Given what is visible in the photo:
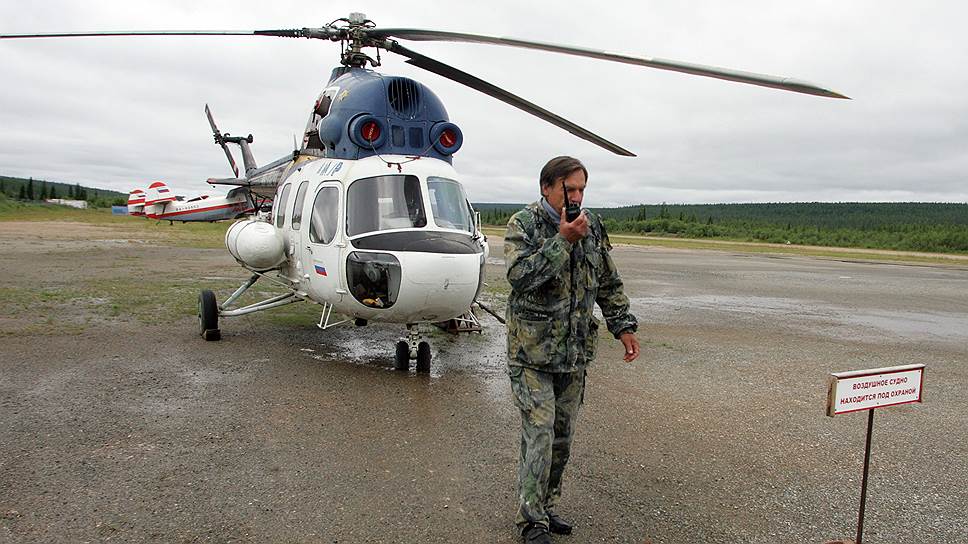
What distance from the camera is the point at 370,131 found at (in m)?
7.46

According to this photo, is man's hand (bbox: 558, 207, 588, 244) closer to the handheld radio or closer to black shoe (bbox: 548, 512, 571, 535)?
the handheld radio

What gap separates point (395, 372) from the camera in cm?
742

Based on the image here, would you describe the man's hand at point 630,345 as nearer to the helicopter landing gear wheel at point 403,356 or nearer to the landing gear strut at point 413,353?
the landing gear strut at point 413,353

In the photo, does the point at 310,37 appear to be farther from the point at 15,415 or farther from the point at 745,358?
the point at 745,358

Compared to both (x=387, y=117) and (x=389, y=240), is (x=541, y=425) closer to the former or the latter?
(x=389, y=240)

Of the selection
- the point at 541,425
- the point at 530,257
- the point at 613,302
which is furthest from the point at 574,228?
the point at 541,425

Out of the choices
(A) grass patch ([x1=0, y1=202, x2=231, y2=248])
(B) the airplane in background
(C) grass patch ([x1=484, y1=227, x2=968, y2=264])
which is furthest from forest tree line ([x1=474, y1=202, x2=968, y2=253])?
(A) grass patch ([x1=0, y1=202, x2=231, y2=248])

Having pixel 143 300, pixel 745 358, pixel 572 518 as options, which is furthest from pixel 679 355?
pixel 143 300

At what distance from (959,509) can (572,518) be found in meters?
2.65

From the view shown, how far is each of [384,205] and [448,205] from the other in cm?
71

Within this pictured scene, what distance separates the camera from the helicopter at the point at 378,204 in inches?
257

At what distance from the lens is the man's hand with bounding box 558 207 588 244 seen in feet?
10.9

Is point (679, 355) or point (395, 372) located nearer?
point (395, 372)

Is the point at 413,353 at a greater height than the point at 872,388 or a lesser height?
lesser
